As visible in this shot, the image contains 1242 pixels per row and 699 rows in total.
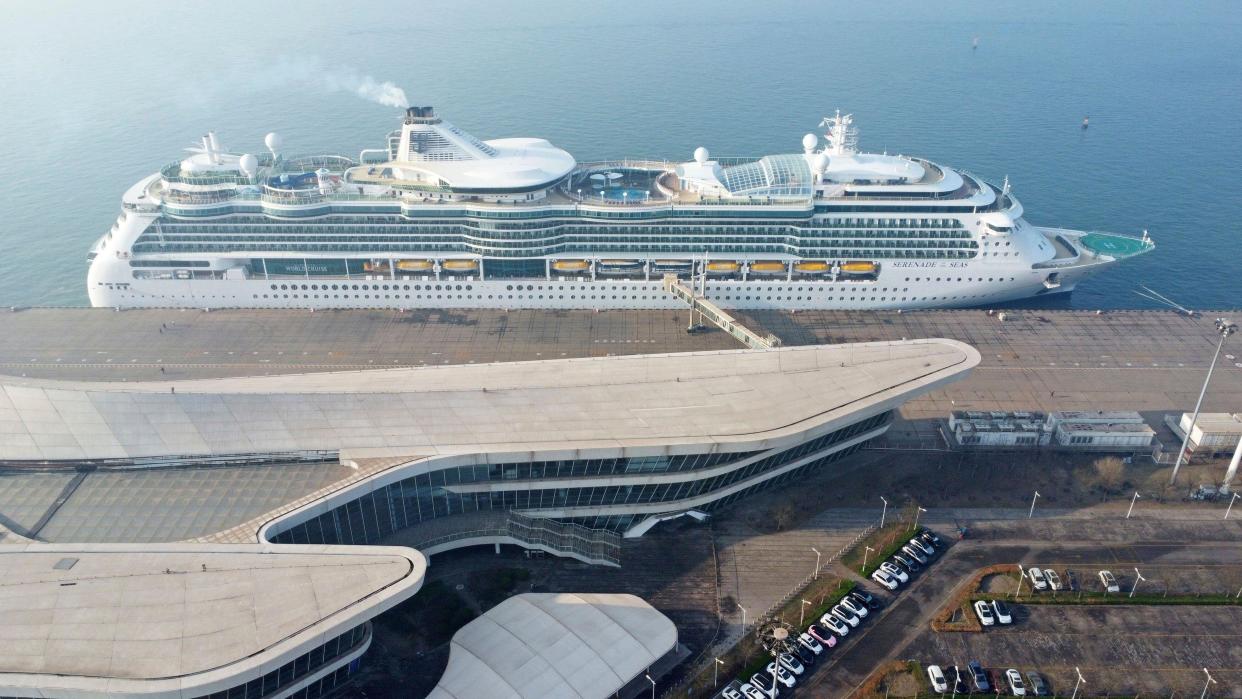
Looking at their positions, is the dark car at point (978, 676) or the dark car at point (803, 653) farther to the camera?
the dark car at point (803, 653)

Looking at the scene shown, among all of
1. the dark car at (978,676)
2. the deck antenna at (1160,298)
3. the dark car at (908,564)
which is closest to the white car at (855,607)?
the dark car at (908,564)

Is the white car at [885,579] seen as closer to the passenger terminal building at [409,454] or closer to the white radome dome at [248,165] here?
the passenger terminal building at [409,454]

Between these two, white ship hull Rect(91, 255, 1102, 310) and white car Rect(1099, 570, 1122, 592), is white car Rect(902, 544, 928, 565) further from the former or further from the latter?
white ship hull Rect(91, 255, 1102, 310)

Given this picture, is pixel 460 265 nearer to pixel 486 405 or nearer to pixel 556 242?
pixel 556 242

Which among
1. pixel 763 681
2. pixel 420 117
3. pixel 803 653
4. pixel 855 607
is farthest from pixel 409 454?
pixel 420 117

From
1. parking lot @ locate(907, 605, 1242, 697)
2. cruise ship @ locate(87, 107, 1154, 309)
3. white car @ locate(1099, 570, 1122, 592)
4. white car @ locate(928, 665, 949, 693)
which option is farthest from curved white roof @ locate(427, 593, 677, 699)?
cruise ship @ locate(87, 107, 1154, 309)

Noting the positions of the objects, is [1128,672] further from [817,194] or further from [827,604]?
[817,194]

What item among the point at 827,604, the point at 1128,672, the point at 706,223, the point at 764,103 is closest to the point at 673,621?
the point at 827,604
